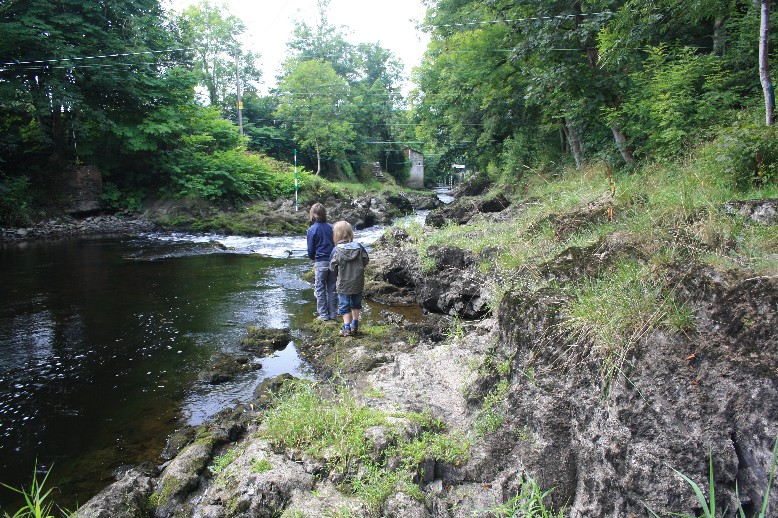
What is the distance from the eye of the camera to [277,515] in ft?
11.8

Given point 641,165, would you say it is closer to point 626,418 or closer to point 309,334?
point 309,334

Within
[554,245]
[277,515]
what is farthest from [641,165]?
[277,515]

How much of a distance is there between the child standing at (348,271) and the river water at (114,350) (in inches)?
42.3

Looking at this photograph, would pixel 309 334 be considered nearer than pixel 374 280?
Yes

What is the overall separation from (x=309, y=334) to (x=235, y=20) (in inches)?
1844

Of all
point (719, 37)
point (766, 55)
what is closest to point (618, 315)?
point (766, 55)

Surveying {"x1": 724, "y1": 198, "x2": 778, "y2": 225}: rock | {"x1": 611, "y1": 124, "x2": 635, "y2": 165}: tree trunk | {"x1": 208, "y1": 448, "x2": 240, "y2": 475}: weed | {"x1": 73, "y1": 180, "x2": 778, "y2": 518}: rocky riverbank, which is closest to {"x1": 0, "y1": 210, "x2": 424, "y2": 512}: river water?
{"x1": 73, "y1": 180, "x2": 778, "y2": 518}: rocky riverbank

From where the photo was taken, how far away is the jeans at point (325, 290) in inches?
341

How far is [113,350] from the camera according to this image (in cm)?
796

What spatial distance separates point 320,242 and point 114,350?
382 cm

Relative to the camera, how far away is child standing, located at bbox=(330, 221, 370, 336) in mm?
7914

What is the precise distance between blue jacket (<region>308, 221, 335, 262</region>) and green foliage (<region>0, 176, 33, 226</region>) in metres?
19.4

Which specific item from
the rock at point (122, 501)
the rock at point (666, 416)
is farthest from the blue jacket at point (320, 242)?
the rock at point (666, 416)

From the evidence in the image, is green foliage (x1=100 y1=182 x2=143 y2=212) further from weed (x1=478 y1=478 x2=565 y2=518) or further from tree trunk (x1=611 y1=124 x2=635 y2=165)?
weed (x1=478 y1=478 x2=565 y2=518)
